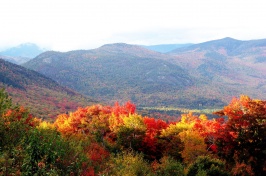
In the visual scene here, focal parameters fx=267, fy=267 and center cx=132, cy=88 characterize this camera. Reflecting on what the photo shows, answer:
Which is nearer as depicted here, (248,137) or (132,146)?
(248,137)

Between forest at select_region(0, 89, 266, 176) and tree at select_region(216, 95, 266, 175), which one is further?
tree at select_region(216, 95, 266, 175)

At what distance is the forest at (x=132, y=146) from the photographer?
24562mm

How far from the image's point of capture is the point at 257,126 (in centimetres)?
4038

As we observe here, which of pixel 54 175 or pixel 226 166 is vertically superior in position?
pixel 54 175

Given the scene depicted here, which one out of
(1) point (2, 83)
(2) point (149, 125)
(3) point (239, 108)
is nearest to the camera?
(3) point (239, 108)

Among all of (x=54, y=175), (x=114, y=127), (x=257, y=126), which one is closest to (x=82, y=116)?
(x=114, y=127)

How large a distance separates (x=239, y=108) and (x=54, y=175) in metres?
36.2

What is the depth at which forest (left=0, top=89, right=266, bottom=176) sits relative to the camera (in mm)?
24562

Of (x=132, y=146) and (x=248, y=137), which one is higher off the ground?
(x=248, y=137)

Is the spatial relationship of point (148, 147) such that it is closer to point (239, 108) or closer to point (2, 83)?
point (239, 108)

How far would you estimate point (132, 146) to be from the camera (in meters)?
57.2

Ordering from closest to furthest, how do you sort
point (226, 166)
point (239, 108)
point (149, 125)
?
point (226, 166), point (239, 108), point (149, 125)

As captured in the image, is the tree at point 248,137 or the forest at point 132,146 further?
the tree at point 248,137

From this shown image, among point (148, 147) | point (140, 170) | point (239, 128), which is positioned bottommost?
point (148, 147)
